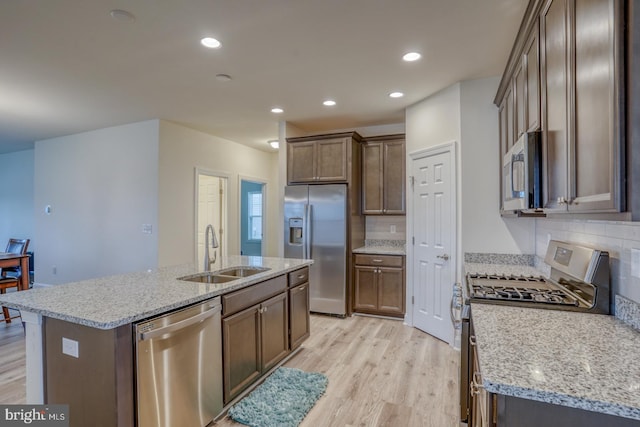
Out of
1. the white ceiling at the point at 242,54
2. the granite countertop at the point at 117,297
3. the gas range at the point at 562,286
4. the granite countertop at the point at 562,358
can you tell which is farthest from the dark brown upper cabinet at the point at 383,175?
the granite countertop at the point at 562,358

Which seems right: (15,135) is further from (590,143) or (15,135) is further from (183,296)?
(590,143)

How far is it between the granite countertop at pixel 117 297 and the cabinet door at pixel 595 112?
6.16ft

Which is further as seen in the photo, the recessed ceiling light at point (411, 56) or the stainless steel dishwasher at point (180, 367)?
the recessed ceiling light at point (411, 56)

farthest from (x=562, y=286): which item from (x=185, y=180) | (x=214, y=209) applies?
(x=214, y=209)

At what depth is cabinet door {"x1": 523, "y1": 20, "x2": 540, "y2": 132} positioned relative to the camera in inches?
65.5

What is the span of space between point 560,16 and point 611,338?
130 cm

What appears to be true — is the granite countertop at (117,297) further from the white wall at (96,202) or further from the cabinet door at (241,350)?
the white wall at (96,202)

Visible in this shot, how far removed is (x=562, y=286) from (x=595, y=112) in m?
1.30

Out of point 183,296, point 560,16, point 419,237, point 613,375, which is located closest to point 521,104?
point 560,16

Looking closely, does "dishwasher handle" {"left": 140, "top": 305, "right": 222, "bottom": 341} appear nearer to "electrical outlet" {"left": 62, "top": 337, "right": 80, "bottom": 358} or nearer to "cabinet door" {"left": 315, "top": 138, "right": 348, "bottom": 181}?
"electrical outlet" {"left": 62, "top": 337, "right": 80, "bottom": 358}

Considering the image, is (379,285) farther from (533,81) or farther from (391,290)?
(533,81)

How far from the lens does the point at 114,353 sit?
150cm

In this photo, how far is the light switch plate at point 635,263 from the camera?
1335 millimetres

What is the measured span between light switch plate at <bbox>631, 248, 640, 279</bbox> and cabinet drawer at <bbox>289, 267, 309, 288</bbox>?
2275 mm
